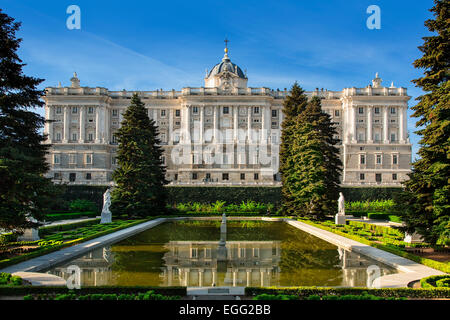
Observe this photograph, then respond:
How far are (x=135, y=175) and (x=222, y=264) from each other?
21093 mm

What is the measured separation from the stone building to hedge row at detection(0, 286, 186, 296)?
5301 cm

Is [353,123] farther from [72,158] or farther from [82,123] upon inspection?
[72,158]

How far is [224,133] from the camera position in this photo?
65.7 metres

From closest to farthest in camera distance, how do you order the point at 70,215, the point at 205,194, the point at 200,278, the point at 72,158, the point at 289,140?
the point at 200,278 → the point at 70,215 → the point at 289,140 → the point at 205,194 → the point at 72,158

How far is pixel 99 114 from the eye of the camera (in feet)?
216

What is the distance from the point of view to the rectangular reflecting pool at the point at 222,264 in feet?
38.1

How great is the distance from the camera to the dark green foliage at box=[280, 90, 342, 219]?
31953mm

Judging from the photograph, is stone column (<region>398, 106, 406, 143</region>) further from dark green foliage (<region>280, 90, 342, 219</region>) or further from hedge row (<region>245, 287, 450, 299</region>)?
hedge row (<region>245, 287, 450, 299</region>)

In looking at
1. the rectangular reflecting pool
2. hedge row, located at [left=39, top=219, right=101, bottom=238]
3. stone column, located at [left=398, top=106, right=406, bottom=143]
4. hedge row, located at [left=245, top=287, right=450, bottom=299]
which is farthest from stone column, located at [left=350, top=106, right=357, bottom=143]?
hedge row, located at [left=245, top=287, right=450, bottom=299]

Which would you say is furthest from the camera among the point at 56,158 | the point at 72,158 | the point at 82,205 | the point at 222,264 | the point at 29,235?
the point at 72,158

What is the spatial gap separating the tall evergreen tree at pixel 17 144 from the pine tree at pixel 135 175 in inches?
649

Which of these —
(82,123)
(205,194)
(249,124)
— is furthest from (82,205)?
(249,124)

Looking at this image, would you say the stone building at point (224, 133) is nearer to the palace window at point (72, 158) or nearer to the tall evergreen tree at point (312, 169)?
the palace window at point (72, 158)

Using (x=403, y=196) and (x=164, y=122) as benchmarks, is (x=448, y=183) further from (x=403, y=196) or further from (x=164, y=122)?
(x=164, y=122)
